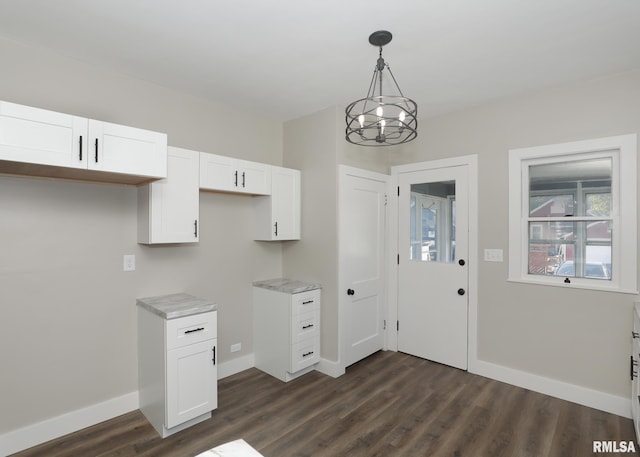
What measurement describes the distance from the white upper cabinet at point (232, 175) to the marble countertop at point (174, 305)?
97 centimetres

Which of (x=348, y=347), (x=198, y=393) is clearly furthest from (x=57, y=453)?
(x=348, y=347)

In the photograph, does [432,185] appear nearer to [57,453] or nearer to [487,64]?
[487,64]

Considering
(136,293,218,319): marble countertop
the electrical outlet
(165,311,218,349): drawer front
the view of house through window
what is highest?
the view of house through window

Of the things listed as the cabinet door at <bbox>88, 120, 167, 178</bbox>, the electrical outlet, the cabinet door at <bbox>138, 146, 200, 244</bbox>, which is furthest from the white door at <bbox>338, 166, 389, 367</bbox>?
the electrical outlet

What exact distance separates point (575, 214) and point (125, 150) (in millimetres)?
3659

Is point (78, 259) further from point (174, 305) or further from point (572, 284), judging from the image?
point (572, 284)

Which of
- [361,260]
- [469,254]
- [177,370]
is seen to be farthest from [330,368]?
[469,254]

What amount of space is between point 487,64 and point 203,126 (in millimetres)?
2536

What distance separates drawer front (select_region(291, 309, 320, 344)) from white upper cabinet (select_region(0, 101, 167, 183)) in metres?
1.83

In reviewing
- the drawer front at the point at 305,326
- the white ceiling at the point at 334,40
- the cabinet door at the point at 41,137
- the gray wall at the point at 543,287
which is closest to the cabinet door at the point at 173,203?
the cabinet door at the point at 41,137

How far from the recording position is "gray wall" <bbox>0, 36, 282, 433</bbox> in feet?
7.48

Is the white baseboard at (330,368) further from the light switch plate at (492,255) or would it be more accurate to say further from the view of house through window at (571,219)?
the view of house through window at (571,219)

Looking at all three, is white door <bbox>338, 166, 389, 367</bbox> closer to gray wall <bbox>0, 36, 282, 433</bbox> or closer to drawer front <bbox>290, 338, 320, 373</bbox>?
drawer front <bbox>290, 338, 320, 373</bbox>

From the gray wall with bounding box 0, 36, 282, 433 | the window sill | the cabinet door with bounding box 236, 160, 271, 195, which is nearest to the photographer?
the gray wall with bounding box 0, 36, 282, 433
